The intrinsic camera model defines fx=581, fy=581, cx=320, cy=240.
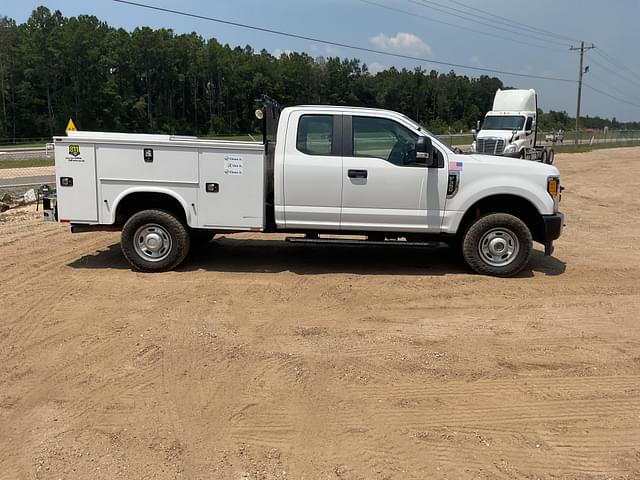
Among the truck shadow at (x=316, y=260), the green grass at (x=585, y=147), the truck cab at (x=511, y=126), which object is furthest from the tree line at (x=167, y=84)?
the truck shadow at (x=316, y=260)

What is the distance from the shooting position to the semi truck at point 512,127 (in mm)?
25672

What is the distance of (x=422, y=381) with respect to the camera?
4.59 meters

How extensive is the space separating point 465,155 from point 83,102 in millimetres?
75356

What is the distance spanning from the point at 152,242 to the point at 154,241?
3 cm

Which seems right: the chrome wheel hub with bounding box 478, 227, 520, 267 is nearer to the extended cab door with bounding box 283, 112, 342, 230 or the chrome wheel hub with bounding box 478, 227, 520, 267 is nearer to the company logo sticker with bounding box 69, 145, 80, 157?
the extended cab door with bounding box 283, 112, 342, 230

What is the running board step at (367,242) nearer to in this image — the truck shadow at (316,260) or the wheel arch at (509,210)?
the truck shadow at (316,260)

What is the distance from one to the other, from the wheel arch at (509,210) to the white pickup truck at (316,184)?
0.05m

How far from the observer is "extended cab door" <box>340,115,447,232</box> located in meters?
7.27

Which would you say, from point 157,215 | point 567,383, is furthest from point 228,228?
point 567,383

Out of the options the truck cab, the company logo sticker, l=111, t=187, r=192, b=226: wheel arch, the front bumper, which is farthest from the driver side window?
the truck cab

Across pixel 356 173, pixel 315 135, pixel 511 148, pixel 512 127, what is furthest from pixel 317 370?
pixel 512 127

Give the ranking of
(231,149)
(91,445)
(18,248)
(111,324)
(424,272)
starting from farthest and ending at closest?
(18,248) → (424,272) → (231,149) → (111,324) → (91,445)

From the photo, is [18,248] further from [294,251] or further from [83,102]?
[83,102]

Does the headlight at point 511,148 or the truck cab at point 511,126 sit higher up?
the truck cab at point 511,126
